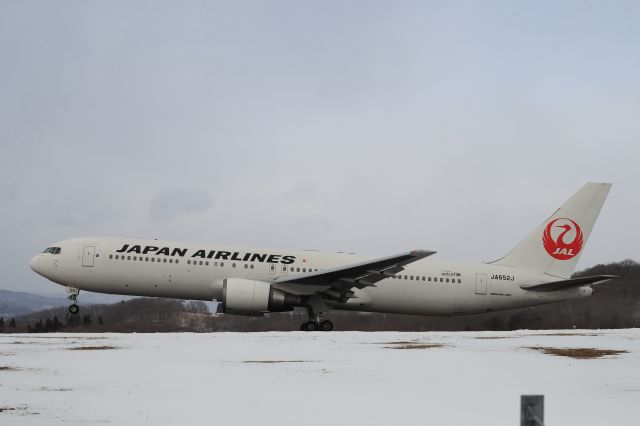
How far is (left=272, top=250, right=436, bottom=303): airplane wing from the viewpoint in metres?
23.6

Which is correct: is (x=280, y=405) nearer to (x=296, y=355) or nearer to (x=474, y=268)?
(x=296, y=355)

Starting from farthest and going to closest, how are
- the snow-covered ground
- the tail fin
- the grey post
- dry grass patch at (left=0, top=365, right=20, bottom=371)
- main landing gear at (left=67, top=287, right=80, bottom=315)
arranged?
the tail fin < main landing gear at (left=67, top=287, right=80, bottom=315) < dry grass patch at (left=0, top=365, right=20, bottom=371) < the snow-covered ground < the grey post

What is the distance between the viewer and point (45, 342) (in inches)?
659

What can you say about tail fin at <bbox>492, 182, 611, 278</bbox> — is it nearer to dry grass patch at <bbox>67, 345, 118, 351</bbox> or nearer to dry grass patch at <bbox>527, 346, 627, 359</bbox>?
dry grass patch at <bbox>527, 346, 627, 359</bbox>

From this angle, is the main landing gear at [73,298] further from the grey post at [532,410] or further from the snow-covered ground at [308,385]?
the grey post at [532,410]

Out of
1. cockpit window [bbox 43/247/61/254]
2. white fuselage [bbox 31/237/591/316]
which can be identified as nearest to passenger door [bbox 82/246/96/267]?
white fuselage [bbox 31/237/591/316]

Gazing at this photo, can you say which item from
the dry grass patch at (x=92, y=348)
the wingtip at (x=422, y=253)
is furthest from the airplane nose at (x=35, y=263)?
the wingtip at (x=422, y=253)

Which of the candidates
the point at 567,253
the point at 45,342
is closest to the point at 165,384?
the point at 45,342

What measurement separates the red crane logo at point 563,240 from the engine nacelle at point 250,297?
12298 mm

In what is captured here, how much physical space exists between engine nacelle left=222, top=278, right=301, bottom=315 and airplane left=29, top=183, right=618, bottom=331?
37mm

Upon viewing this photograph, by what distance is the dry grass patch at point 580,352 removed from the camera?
13.5 meters

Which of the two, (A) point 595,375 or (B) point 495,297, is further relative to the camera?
(B) point 495,297

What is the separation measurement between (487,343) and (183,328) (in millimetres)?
18367

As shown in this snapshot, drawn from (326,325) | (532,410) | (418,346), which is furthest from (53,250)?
(532,410)
